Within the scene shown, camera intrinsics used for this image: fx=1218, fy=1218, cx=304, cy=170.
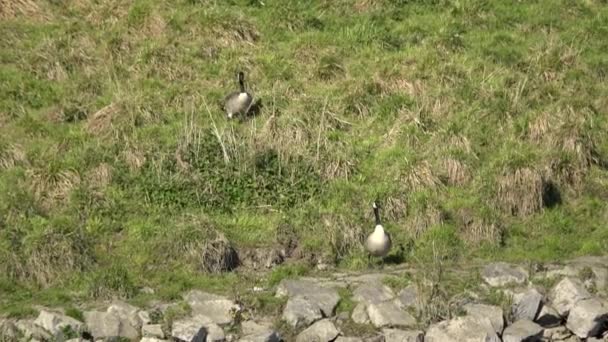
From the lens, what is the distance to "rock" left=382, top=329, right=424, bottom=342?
1330 centimetres

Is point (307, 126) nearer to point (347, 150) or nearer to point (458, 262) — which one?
point (347, 150)

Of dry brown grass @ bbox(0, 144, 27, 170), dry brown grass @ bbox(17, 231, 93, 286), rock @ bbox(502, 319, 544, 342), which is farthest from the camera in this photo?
dry brown grass @ bbox(0, 144, 27, 170)

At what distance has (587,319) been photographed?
1391cm

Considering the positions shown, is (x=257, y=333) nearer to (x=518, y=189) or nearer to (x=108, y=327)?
(x=108, y=327)

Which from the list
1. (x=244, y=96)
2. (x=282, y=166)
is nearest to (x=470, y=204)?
(x=282, y=166)

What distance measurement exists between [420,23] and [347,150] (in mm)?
4427

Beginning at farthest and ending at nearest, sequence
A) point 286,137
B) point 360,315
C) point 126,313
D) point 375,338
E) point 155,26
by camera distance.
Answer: point 155,26 < point 286,137 < point 360,315 < point 375,338 < point 126,313

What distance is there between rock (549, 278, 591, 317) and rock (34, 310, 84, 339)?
5.47 m

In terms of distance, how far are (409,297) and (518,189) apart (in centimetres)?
299

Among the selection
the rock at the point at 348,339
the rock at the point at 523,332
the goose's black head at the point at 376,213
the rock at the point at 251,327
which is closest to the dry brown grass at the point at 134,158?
the goose's black head at the point at 376,213

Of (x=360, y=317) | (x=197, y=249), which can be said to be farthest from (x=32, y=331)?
(x=360, y=317)

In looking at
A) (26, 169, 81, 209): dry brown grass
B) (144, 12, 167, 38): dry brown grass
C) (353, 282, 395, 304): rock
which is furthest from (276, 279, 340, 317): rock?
(144, 12, 167, 38): dry brown grass

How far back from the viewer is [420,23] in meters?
20.5

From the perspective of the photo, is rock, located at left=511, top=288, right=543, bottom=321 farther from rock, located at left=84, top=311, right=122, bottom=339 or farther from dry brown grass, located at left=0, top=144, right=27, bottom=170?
dry brown grass, located at left=0, top=144, right=27, bottom=170
